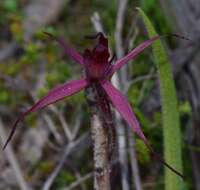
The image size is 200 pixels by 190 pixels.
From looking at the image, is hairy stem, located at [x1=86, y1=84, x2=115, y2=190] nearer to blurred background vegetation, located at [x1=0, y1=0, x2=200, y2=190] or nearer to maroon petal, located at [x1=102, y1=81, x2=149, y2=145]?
maroon petal, located at [x1=102, y1=81, x2=149, y2=145]

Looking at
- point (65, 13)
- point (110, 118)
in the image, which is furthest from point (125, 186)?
point (65, 13)

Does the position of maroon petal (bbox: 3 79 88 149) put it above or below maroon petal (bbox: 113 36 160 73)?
below

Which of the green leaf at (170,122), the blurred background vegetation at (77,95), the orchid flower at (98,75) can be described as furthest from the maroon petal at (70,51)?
the blurred background vegetation at (77,95)

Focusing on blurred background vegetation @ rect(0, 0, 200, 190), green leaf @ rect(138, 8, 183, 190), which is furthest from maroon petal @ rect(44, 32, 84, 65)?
blurred background vegetation @ rect(0, 0, 200, 190)

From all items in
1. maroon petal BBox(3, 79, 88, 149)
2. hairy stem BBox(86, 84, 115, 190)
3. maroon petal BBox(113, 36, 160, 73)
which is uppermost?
maroon petal BBox(113, 36, 160, 73)

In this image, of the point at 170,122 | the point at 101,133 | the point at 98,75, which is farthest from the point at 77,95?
the point at 98,75

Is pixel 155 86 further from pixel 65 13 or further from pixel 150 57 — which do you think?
pixel 65 13
